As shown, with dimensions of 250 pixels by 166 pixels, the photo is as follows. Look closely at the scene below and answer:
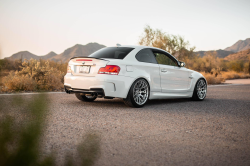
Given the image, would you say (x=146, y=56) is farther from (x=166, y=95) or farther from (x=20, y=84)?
(x=20, y=84)

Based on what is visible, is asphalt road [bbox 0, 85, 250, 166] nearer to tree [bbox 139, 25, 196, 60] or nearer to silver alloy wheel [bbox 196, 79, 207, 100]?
silver alloy wheel [bbox 196, 79, 207, 100]

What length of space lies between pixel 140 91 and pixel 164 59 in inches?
65.4

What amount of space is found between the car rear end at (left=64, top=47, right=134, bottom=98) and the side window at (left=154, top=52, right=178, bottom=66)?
1371 millimetres

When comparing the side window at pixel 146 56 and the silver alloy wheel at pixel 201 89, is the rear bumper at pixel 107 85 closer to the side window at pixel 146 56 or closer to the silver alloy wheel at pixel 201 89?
the side window at pixel 146 56

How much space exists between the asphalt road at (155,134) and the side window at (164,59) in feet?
6.02

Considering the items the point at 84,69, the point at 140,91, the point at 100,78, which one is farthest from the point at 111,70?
the point at 140,91

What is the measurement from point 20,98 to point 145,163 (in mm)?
2021

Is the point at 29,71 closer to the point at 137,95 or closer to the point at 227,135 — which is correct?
the point at 137,95

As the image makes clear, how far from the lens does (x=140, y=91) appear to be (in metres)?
7.55

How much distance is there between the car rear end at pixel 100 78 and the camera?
6.96m

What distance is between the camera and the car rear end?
22.9ft

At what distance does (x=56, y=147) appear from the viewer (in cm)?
385

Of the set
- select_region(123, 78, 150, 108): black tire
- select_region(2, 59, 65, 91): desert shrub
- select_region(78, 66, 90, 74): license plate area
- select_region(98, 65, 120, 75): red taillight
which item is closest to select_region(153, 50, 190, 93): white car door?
select_region(123, 78, 150, 108): black tire

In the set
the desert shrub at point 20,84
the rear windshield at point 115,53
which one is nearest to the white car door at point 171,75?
the rear windshield at point 115,53
